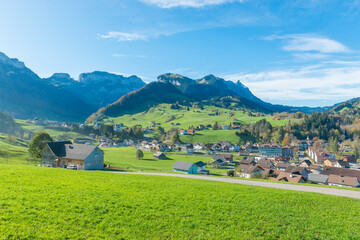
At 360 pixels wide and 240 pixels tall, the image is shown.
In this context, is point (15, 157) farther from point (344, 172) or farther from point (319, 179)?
point (344, 172)

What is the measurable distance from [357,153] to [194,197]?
18393cm

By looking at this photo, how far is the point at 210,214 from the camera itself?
48.2ft

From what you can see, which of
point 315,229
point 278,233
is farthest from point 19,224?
point 315,229

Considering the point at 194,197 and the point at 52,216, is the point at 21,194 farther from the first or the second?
the point at 194,197

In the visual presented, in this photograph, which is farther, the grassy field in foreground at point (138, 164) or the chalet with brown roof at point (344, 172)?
the chalet with brown roof at point (344, 172)

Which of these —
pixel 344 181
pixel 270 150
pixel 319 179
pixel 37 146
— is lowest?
pixel 319 179

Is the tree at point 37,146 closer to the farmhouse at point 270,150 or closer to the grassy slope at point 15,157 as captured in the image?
the grassy slope at point 15,157

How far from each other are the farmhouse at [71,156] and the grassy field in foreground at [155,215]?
31.6 m

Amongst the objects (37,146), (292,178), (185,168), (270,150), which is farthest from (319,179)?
(270,150)

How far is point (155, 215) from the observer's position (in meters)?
13.9

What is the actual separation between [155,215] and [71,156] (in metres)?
45.4

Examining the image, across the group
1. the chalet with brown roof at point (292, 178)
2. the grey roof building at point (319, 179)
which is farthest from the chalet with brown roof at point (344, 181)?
the chalet with brown roof at point (292, 178)

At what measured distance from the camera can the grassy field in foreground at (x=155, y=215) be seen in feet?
37.2

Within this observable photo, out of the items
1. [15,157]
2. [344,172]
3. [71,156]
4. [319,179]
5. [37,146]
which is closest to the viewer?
[71,156]
